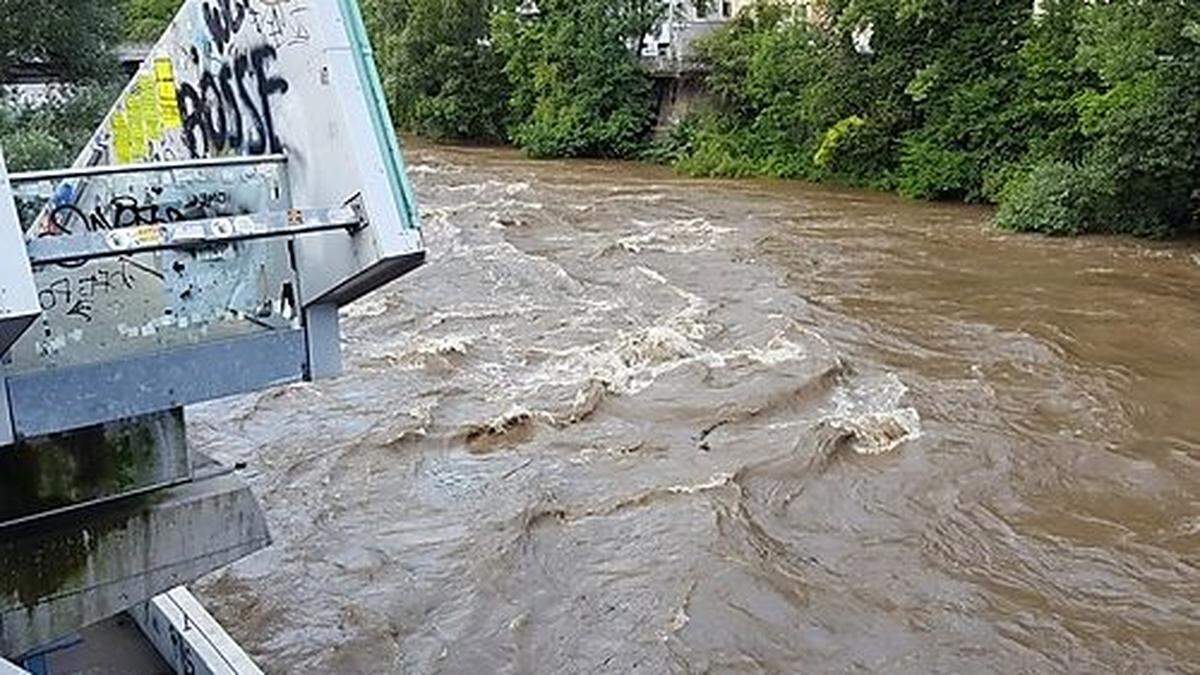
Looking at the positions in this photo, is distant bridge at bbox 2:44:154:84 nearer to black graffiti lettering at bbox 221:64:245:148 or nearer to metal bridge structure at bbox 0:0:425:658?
metal bridge structure at bbox 0:0:425:658

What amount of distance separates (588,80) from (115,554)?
28749 mm

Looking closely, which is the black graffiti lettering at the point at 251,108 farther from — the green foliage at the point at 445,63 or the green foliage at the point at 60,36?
the green foliage at the point at 445,63

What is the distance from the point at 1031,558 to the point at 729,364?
4902 mm

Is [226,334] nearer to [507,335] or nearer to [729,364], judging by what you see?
[729,364]

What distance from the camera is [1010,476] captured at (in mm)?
10102

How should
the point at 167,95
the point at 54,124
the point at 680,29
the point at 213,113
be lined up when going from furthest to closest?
the point at 680,29 → the point at 54,124 → the point at 167,95 → the point at 213,113

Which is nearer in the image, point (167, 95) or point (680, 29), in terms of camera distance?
point (167, 95)

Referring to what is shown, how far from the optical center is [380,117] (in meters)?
3.61

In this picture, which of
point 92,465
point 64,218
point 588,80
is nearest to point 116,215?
point 64,218

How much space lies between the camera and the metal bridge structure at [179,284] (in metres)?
3.61

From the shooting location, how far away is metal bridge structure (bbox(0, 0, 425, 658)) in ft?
11.8

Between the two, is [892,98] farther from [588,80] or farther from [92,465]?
[92,465]

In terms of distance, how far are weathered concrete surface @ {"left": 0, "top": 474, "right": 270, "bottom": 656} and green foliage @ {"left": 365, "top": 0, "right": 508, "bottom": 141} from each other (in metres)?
31.5

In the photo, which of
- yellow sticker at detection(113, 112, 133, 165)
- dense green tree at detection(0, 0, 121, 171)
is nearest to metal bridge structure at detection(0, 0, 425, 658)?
yellow sticker at detection(113, 112, 133, 165)
